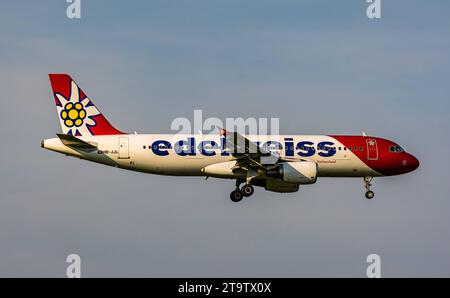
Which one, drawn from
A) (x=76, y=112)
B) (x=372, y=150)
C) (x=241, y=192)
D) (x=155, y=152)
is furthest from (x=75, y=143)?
(x=372, y=150)

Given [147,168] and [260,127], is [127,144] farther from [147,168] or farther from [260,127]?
[260,127]

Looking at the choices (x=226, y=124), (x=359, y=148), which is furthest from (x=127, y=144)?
(x=359, y=148)

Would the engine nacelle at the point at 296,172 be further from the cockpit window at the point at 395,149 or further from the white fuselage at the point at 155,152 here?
the cockpit window at the point at 395,149

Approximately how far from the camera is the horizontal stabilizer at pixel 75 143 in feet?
219

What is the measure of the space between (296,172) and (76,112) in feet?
56.2

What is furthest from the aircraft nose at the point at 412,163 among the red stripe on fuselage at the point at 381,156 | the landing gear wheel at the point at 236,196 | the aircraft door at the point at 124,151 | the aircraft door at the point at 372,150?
the aircraft door at the point at 124,151

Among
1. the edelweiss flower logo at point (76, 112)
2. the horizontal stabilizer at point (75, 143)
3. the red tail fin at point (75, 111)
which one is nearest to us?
the horizontal stabilizer at point (75, 143)

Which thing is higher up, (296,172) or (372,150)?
(372,150)

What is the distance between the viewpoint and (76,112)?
71.1 meters

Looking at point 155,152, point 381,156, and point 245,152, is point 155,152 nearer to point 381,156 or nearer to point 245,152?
point 245,152
